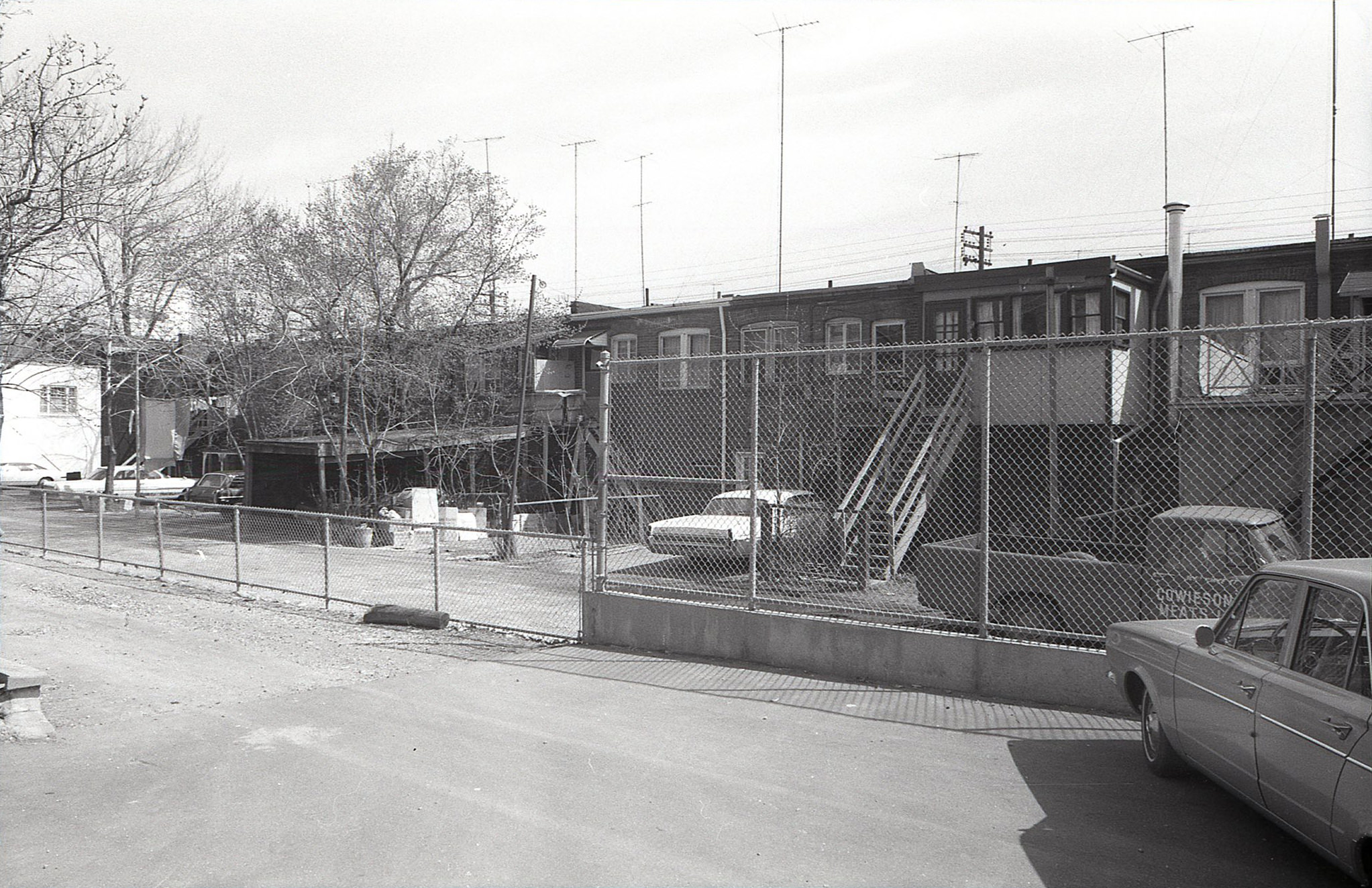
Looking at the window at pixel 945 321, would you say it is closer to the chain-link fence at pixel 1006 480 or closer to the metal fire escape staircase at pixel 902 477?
the chain-link fence at pixel 1006 480

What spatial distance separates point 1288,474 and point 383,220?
823 inches

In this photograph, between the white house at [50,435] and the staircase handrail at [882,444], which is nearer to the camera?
the staircase handrail at [882,444]

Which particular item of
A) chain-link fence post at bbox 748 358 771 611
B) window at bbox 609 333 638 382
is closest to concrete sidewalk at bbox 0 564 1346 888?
chain-link fence post at bbox 748 358 771 611

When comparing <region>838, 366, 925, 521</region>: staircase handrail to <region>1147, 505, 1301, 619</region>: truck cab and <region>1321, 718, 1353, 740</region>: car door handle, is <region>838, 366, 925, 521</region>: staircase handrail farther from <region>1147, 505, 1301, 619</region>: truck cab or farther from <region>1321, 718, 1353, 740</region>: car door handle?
<region>1321, 718, 1353, 740</region>: car door handle

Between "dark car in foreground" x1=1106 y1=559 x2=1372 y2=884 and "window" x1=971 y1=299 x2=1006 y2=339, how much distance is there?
1775 centimetres

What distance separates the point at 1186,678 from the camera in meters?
5.36

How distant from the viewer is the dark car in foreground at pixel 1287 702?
3926 millimetres

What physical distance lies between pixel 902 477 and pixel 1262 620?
12757 mm

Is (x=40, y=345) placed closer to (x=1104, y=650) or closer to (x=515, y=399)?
(x=1104, y=650)

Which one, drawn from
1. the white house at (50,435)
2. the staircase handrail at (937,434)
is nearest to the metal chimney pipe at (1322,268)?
the staircase handrail at (937,434)

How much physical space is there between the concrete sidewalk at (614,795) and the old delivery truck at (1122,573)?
75.0 inches

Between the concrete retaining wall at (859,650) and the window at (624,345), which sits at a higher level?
the window at (624,345)

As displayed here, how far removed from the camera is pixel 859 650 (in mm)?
8422

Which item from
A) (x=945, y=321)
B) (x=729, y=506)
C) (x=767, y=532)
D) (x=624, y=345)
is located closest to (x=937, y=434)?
(x=729, y=506)
